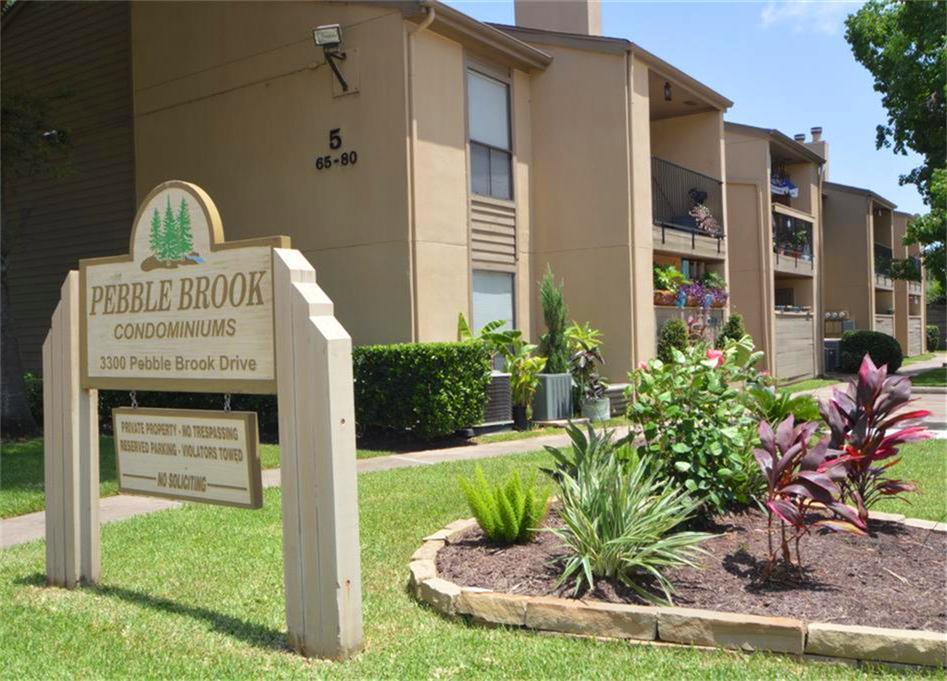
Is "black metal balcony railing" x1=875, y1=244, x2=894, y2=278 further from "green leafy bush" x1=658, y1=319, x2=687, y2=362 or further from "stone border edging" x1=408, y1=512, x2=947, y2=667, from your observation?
"stone border edging" x1=408, y1=512, x2=947, y2=667

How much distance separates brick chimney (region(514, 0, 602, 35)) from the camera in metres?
17.8

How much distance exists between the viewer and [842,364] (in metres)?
28.0

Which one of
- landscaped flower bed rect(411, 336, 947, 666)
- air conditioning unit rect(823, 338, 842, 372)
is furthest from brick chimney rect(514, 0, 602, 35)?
air conditioning unit rect(823, 338, 842, 372)

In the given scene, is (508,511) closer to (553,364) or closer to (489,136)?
(553,364)

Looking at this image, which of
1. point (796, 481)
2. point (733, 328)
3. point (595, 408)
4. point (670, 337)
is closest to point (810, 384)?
point (733, 328)

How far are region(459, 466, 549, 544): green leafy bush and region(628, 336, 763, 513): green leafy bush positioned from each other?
825 millimetres

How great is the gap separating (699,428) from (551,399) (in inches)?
333

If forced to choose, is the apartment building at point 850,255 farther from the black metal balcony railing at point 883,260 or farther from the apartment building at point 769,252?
the apartment building at point 769,252

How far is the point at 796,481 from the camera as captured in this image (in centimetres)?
463

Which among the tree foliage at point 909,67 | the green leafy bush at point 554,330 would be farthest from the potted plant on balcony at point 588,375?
the tree foliage at point 909,67

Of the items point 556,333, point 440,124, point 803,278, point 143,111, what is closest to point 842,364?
point 803,278

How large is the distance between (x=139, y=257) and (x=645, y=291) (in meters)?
11.7

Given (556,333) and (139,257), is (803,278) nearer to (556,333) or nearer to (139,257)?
(556,333)

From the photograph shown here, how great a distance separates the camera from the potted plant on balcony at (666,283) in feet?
55.5
